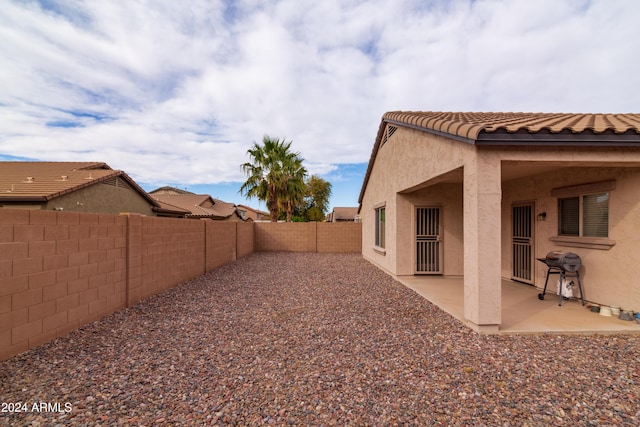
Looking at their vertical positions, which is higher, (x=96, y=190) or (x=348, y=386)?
(x=96, y=190)

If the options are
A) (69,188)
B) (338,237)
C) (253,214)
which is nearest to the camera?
(69,188)

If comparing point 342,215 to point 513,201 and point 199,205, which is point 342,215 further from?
point 513,201

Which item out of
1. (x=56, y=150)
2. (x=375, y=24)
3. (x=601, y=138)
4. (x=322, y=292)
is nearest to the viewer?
(x=601, y=138)

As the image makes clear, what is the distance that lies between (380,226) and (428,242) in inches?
102

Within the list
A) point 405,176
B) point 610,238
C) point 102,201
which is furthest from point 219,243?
point 610,238

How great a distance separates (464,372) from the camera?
3213 millimetres

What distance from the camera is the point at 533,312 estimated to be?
206 inches

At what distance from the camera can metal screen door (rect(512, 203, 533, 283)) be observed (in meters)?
7.22

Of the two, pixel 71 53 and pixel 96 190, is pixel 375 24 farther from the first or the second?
pixel 96 190

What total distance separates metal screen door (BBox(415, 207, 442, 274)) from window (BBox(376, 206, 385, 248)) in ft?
6.66

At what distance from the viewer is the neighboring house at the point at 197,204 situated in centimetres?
2811

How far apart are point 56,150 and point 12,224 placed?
85.5ft

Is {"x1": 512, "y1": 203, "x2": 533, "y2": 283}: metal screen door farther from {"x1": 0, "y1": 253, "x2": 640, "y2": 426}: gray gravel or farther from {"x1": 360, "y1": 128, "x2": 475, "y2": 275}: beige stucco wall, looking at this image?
{"x1": 0, "y1": 253, "x2": 640, "y2": 426}: gray gravel

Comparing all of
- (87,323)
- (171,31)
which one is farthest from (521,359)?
(171,31)
